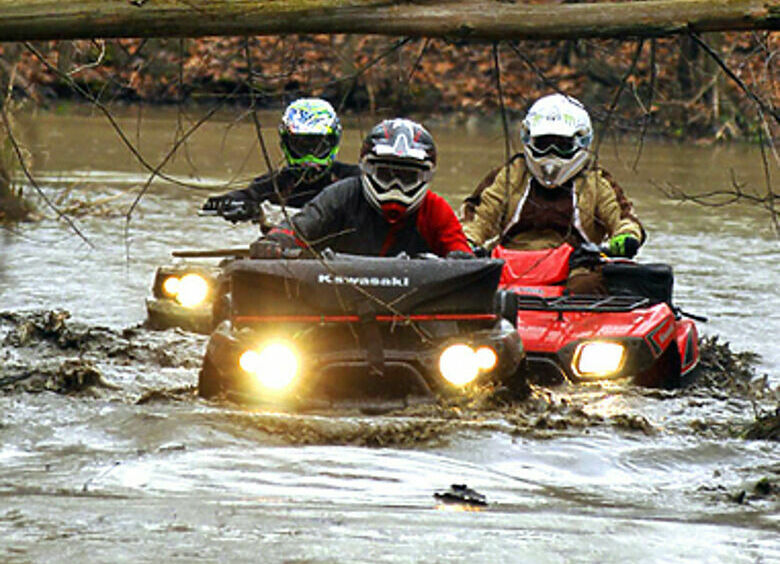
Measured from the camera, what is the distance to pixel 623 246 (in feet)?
38.0

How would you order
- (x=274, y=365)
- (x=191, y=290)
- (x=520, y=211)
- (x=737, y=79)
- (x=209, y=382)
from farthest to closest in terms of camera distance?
(x=191, y=290)
(x=520, y=211)
(x=209, y=382)
(x=274, y=365)
(x=737, y=79)

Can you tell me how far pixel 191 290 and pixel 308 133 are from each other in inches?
64.4

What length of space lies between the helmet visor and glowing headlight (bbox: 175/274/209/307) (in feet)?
9.55

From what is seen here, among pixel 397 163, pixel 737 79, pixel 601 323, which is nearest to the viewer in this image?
pixel 737 79

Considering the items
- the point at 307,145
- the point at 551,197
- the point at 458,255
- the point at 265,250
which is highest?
the point at 307,145

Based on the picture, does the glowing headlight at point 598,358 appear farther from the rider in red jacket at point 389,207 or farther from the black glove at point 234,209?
the black glove at point 234,209

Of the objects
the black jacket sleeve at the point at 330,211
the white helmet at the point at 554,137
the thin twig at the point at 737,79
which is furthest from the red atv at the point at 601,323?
the thin twig at the point at 737,79

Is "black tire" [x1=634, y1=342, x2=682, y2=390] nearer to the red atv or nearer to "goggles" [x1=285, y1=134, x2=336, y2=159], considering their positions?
the red atv

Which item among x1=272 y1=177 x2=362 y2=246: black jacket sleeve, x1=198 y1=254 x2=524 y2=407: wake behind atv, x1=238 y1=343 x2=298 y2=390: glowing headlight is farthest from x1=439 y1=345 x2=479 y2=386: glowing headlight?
x1=272 y1=177 x2=362 y2=246: black jacket sleeve

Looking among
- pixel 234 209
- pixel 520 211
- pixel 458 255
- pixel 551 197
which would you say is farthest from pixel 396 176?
pixel 551 197

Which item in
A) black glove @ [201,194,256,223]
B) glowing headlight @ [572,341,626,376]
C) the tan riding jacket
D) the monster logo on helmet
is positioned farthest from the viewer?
the monster logo on helmet

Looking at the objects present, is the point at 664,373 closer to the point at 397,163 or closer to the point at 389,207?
the point at 389,207

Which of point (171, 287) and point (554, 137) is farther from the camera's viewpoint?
point (171, 287)

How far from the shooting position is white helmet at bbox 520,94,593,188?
40.2ft
